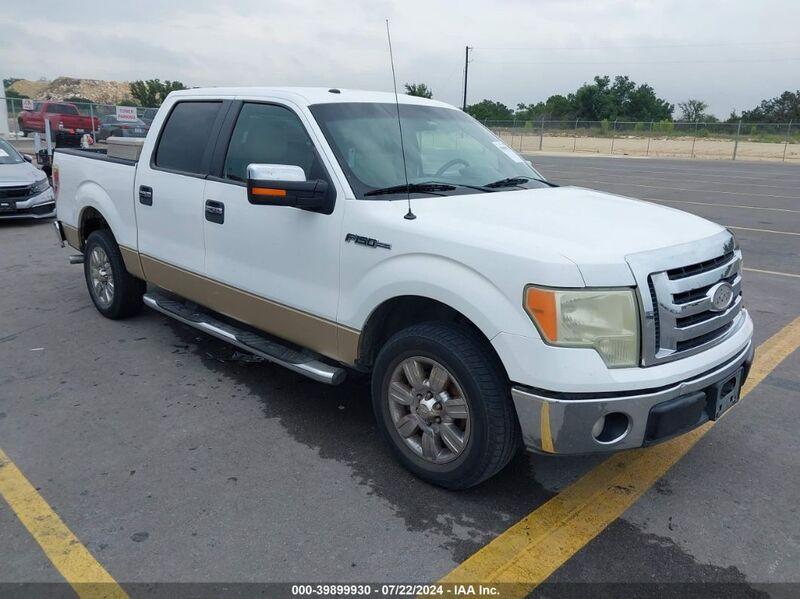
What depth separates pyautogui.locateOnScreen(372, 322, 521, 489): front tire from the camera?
2.96m

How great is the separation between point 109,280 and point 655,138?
51977 mm

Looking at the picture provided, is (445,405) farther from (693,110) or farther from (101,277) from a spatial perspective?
(693,110)

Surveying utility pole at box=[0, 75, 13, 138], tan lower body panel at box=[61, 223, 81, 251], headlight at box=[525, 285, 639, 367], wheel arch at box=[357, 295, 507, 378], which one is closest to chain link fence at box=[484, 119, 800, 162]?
utility pole at box=[0, 75, 13, 138]

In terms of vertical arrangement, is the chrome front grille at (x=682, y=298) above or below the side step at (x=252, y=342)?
above

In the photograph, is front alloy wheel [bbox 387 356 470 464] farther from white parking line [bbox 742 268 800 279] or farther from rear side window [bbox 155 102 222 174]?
white parking line [bbox 742 268 800 279]

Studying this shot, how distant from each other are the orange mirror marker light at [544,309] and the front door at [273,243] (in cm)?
119

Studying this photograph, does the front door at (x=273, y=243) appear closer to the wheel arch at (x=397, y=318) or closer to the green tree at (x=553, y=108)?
the wheel arch at (x=397, y=318)

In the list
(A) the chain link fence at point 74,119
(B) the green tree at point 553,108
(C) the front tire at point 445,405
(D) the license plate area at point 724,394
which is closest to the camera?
(C) the front tire at point 445,405

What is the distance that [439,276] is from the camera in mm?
3055

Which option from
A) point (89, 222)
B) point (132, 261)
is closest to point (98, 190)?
point (89, 222)

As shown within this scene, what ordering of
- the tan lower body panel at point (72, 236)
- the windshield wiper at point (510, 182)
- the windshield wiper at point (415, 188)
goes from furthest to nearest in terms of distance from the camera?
the tan lower body panel at point (72, 236)
the windshield wiper at point (510, 182)
the windshield wiper at point (415, 188)

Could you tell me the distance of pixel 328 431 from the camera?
3965 millimetres

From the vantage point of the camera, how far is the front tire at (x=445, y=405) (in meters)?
2.96

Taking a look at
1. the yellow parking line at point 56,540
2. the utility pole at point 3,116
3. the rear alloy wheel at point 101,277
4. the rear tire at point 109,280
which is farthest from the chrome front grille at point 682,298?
the utility pole at point 3,116
